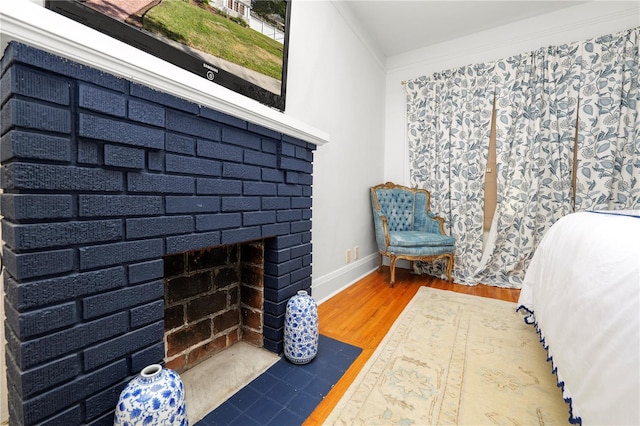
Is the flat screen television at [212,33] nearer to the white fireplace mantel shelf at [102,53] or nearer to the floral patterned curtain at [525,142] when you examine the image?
the white fireplace mantel shelf at [102,53]

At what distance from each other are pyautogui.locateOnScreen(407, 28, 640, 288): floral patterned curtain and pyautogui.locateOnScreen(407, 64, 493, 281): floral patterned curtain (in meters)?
0.01

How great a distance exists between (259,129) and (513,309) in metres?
2.30

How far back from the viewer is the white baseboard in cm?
215

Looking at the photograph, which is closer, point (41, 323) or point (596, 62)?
point (41, 323)

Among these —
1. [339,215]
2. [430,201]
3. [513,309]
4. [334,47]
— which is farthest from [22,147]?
[430,201]

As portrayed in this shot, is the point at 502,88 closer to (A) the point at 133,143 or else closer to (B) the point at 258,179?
(B) the point at 258,179

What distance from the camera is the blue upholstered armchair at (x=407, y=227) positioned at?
2643 millimetres

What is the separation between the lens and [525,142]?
269 centimetres

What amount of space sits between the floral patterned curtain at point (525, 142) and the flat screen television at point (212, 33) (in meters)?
2.24

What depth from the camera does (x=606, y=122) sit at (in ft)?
7.84

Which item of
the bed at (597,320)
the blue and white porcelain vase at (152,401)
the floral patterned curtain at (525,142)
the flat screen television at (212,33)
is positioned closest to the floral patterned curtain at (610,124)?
the floral patterned curtain at (525,142)

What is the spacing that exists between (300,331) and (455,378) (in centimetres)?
78

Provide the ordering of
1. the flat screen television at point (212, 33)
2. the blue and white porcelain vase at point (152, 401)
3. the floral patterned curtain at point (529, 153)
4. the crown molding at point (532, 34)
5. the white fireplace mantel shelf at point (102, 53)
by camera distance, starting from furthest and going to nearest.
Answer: the floral patterned curtain at point (529, 153) → the crown molding at point (532, 34) → the flat screen television at point (212, 33) → the blue and white porcelain vase at point (152, 401) → the white fireplace mantel shelf at point (102, 53)

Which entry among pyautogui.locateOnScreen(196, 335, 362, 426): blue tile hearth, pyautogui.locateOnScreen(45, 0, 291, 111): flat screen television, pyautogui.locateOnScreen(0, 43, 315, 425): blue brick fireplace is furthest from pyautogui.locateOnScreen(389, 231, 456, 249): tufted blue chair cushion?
pyautogui.locateOnScreen(0, 43, 315, 425): blue brick fireplace
